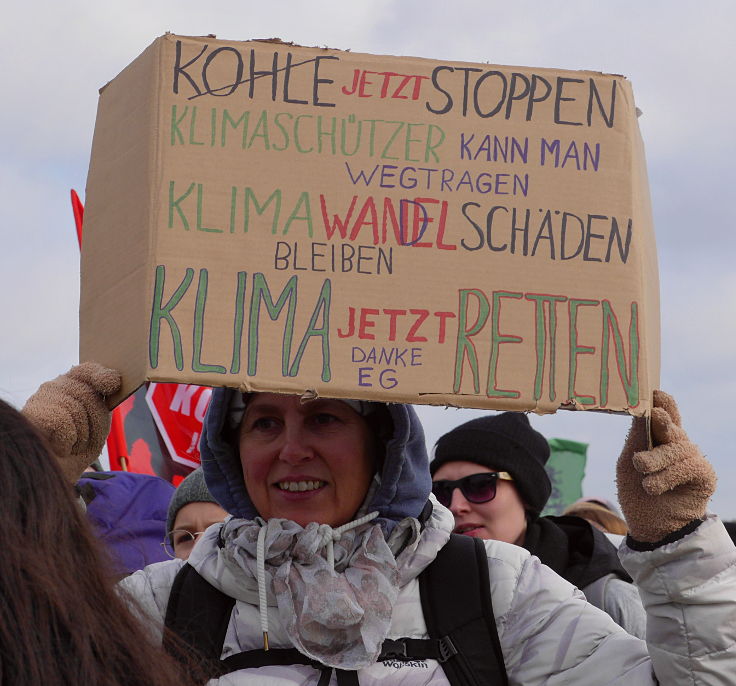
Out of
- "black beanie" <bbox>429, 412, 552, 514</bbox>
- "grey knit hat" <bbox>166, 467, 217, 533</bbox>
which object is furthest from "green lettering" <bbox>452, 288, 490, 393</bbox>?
"grey knit hat" <bbox>166, 467, 217, 533</bbox>

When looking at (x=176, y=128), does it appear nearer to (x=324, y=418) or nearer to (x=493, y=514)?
(x=324, y=418)

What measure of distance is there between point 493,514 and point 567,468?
6.26 m

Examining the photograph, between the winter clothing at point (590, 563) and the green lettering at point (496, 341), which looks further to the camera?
the winter clothing at point (590, 563)

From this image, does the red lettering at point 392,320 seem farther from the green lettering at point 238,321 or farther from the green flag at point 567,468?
the green flag at point 567,468

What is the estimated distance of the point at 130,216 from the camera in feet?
7.98

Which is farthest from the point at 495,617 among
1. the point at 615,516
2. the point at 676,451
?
the point at 615,516

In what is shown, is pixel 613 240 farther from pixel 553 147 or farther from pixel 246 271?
pixel 246 271

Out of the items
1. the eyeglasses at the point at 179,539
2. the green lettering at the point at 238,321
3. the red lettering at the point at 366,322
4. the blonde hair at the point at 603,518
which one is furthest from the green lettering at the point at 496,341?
the blonde hair at the point at 603,518

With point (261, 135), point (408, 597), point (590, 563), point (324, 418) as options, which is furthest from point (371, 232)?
point (590, 563)

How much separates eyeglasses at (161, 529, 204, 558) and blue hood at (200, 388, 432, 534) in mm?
1497

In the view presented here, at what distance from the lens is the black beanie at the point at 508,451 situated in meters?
4.44

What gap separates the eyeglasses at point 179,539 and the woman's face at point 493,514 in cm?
96

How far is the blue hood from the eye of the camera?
2713mm

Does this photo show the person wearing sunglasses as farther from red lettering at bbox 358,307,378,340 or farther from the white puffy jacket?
red lettering at bbox 358,307,378,340
